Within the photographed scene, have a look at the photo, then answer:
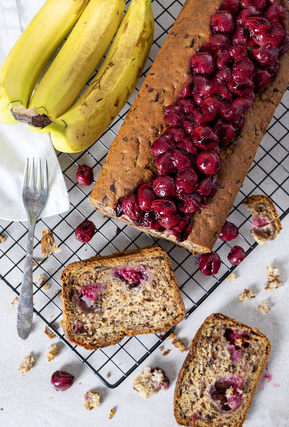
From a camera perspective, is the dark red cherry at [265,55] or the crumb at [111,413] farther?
the crumb at [111,413]

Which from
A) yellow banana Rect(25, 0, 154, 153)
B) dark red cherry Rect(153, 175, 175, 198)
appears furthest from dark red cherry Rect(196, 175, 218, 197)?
yellow banana Rect(25, 0, 154, 153)

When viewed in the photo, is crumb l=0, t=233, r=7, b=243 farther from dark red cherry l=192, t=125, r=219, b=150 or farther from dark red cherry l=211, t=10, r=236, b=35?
dark red cherry l=211, t=10, r=236, b=35

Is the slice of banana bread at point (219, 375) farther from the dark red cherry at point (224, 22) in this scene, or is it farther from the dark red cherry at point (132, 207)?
the dark red cherry at point (224, 22)

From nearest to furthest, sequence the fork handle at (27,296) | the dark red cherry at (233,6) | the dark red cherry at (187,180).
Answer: the dark red cherry at (187,180) → the dark red cherry at (233,6) → the fork handle at (27,296)

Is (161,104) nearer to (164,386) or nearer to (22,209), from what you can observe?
(22,209)

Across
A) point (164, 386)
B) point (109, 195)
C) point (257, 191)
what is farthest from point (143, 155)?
point (164, 386)

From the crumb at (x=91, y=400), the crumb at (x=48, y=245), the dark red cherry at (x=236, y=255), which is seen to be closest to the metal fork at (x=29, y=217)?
the crumb at (x=48, y=245)
